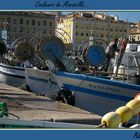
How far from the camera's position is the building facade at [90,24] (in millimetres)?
4605

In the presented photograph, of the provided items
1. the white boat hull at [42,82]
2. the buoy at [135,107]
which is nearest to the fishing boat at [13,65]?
the white boat hull at [42,82]

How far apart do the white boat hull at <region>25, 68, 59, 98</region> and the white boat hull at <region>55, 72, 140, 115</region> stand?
85 centimetres

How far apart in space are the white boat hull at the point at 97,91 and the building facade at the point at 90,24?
268 cm

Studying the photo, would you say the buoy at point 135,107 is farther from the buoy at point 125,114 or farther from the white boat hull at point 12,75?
the white boat hull at point 12,75

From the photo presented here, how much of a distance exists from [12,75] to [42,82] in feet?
13.6

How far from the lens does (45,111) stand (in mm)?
7578

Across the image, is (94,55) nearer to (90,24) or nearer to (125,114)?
(90,24)

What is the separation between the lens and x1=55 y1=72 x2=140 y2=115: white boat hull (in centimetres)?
846

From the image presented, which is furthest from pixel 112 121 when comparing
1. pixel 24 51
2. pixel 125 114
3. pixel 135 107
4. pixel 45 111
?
pixel 24 51

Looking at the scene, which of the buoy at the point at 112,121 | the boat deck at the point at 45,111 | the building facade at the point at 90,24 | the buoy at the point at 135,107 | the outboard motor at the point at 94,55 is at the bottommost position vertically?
the boat deck at the point at 45,111

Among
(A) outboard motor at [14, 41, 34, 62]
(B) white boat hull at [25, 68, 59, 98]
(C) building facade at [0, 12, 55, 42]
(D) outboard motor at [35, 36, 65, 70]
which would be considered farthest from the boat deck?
(A) outboard motor at [14, 41, 34, 62]

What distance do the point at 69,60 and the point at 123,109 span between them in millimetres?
6271
